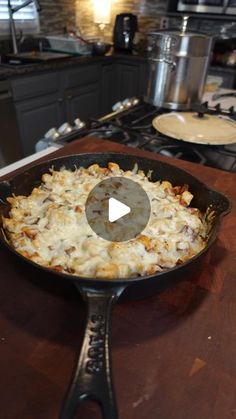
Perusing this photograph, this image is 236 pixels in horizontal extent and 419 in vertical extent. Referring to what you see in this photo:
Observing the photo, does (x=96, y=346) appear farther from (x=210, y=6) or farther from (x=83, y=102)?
(x=210, y=6)

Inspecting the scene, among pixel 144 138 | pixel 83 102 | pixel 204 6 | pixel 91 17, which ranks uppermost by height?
pixel 204 6

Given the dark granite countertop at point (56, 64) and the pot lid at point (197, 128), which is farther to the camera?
the dark granite countertop at point (56, 64)

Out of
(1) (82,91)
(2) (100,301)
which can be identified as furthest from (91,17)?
(2) (100,301)

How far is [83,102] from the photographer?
9.09 feet

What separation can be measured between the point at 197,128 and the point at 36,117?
151cm

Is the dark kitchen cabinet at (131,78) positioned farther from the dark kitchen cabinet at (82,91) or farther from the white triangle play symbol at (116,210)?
the white triangle play symbol at (116,210)

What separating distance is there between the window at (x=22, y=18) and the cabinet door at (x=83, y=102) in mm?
729

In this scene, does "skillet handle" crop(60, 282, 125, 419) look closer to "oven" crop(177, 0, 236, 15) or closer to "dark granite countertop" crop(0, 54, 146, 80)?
"dark granite countertop" crop(0, 54, 146, 80)

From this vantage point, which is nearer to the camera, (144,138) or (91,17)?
(144,138)

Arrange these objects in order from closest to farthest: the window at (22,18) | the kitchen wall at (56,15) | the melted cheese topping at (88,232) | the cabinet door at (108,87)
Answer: the melted cheese topping at (88,232) < the window at (22,18) < the kitchen wall at (56,15) < the cabinet door at (108,87)

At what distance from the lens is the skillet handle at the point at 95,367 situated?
29cm

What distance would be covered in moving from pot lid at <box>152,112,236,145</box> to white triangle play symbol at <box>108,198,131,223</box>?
0.52 metres

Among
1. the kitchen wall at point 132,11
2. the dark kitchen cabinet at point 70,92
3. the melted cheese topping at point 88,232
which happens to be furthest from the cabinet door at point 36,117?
the melted cheese topping at point 88,232
